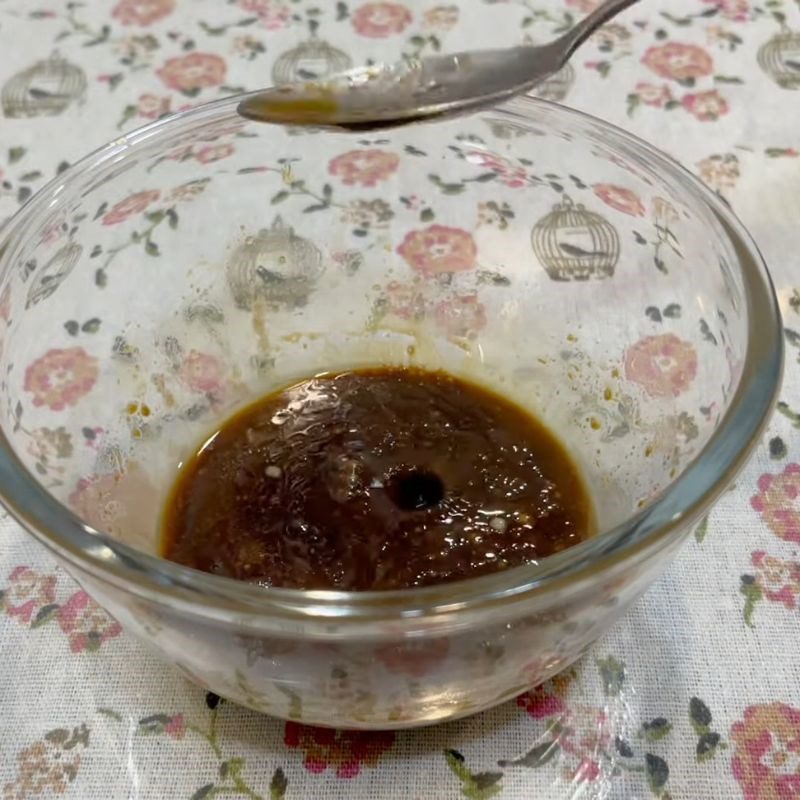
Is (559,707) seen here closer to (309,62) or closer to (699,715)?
(699,715)

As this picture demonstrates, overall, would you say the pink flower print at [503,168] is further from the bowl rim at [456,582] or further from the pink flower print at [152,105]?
the pink flower print at [152,105]

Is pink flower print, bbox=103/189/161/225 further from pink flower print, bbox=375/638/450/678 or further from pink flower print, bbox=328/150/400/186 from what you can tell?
pink flower print, bbox=375/638/450/678

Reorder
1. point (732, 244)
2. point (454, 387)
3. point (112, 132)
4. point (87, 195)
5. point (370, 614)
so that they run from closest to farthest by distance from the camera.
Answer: point (370, 614)
point (732, 244)
point (87, 195)
point (454, 387)
point (112, 132)

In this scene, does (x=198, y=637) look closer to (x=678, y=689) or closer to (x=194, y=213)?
(x=678, y=689)

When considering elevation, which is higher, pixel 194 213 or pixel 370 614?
pixel 370 614

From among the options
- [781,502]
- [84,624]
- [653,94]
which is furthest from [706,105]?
[84,624]

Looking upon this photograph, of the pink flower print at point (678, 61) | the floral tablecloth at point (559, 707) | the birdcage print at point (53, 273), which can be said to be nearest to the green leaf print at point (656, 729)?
the floral tablecloth at point (559, 707)

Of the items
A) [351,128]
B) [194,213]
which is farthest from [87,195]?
[351,128]
